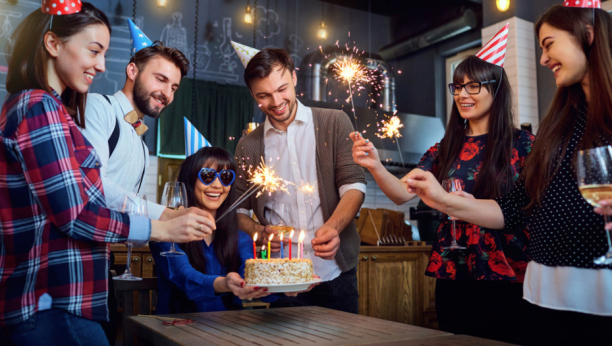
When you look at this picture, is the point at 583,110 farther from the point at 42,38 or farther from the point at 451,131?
the point at 42,38

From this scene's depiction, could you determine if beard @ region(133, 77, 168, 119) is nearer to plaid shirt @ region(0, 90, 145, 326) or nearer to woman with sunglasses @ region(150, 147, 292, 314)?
woman with sunglasses @ region(150, 147, 292, 314)

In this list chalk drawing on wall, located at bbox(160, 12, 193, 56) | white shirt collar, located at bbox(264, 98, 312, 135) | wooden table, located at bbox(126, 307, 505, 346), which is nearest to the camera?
wooden table, located at bbox(126, 307, 505, 346)

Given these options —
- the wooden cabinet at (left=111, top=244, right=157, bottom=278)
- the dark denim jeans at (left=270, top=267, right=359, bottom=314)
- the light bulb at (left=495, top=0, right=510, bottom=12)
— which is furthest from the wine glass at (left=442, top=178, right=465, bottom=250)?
the light bulb at (left=495, top=0, right=510, bottom=12)

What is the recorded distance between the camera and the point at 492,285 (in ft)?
6.40

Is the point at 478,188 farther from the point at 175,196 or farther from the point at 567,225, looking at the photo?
the point at 175,196

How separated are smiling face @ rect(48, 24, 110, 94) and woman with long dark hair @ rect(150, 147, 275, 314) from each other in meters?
0.89

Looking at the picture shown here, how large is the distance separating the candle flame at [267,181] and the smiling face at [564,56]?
4.41ft

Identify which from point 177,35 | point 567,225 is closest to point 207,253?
point 567,225

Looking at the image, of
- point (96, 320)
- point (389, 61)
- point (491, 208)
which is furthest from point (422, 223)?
point (96, 320)

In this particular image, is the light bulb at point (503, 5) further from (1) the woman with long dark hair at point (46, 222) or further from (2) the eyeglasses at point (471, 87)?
(1) the woman with long dark hair at point (46, 222)

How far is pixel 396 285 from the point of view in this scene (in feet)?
15.8

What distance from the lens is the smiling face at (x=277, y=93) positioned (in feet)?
7.86

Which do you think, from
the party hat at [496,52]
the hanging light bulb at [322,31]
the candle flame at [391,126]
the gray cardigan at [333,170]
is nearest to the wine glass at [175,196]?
the gray cardigan at [333,170]

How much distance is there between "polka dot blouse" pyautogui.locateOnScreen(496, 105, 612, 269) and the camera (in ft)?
4.38
